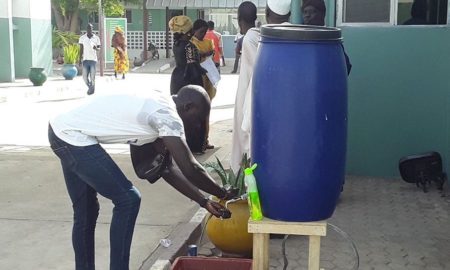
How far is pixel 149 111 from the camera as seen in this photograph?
123 inches

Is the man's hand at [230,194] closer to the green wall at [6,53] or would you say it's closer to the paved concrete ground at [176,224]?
the paved concrete ground at [176,224]

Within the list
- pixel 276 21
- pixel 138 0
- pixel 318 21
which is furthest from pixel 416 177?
pixel 138 0

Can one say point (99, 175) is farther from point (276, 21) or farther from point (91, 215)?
point (276, 21)

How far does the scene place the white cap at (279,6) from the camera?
14.6 ft

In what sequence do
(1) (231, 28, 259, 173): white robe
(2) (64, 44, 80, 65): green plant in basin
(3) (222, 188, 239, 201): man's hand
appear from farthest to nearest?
1. (2) (64, 44, 80, 65): green plant in basin
2. (1) (231, 28, 259, 173): white robe
3. (3) (222, 188, 239, 201): man's hand

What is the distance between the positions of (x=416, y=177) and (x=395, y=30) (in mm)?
1429

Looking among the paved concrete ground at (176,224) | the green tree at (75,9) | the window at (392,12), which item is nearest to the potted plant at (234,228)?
the paved concrete ground at (176,224)

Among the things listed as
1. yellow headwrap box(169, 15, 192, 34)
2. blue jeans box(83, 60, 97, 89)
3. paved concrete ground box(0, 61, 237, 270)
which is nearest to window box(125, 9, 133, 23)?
blue jeans box(83, 60, 97, 89)

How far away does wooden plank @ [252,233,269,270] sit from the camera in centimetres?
319

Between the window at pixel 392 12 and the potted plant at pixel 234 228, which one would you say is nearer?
the potted plant at pixel 234 228

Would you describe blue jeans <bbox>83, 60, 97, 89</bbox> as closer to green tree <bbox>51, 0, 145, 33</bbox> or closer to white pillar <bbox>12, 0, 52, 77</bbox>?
white pillar <bbox>12, 0, 52, 77</bbox>

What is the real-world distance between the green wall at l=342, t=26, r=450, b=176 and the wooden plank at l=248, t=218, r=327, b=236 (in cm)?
366

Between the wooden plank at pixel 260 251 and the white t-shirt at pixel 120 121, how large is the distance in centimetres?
63

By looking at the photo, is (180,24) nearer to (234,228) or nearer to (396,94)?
(396,94)
